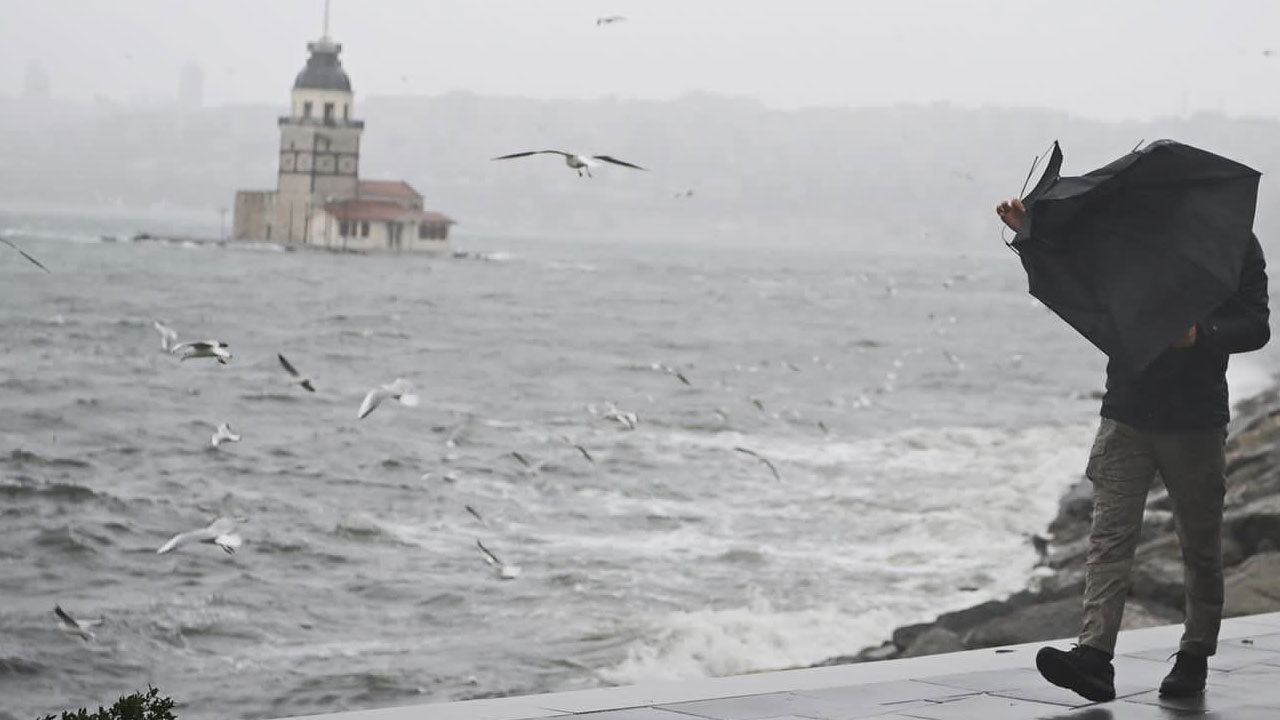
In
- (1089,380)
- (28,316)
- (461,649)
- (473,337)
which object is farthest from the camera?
(473,337)

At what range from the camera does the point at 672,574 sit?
51.6 ft

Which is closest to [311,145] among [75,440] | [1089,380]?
[1089,380]

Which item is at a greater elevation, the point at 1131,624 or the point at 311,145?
the point at 311,145

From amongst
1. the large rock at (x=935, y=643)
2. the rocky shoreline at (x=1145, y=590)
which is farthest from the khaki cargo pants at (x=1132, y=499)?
the large rock at (x=935, y=643)

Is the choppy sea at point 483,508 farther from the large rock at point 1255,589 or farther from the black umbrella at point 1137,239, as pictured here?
the black umbrella at point 1137,239

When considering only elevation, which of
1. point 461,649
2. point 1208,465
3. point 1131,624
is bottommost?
point 461,649

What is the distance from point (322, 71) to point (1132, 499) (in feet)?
358

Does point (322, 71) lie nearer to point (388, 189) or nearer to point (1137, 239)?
point (388, 189)

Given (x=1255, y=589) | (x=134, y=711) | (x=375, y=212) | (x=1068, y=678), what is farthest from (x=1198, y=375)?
(x=375, y=212)

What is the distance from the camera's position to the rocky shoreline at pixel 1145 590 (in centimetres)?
920

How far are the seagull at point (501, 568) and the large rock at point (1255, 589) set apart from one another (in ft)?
25.9

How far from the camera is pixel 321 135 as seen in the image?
107438mm

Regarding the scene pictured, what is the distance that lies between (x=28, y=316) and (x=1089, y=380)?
33008 mm

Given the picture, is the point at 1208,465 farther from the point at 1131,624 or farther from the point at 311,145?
the point at 311,145
